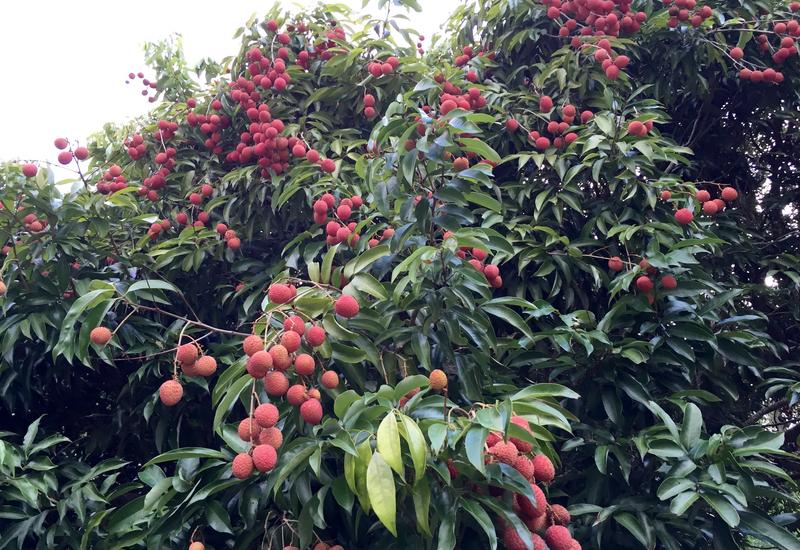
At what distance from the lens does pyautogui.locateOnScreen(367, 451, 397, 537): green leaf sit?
3.34ft

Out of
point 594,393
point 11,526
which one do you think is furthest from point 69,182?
point 594,393

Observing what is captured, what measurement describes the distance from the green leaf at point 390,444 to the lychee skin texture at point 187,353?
1.70ft

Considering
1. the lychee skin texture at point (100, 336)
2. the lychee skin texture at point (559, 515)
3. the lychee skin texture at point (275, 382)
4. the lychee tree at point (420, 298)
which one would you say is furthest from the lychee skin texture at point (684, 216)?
the lychee skin texture at point (100, 336)

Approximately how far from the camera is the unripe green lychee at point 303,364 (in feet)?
4.28

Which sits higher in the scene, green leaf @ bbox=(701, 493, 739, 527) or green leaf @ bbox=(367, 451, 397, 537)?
green leaf @ bbox=(367, 451, 397, 537)

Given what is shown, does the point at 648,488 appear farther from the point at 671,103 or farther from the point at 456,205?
the point at 671,103

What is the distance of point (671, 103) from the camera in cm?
288

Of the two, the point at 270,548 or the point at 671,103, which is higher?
the point at 671,103

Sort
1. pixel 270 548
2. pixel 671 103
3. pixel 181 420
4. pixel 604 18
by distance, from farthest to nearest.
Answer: pixel 671 103, pixel 604 18, pixel 181 420, pixel 270 548

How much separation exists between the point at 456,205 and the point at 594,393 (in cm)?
70

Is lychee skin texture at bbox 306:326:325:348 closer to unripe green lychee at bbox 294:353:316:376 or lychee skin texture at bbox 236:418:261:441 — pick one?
unripe green lychee at bbox 294:353:316:376

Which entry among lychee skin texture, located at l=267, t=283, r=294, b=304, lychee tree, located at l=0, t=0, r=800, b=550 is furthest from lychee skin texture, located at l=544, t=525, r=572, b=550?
lychee skin texture, located at l=267, t=283, r=294, b=304

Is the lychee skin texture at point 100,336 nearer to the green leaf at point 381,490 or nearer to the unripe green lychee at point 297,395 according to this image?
the unripe green lychee at point 297,395

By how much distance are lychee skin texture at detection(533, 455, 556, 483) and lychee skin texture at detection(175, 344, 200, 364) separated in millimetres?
756
